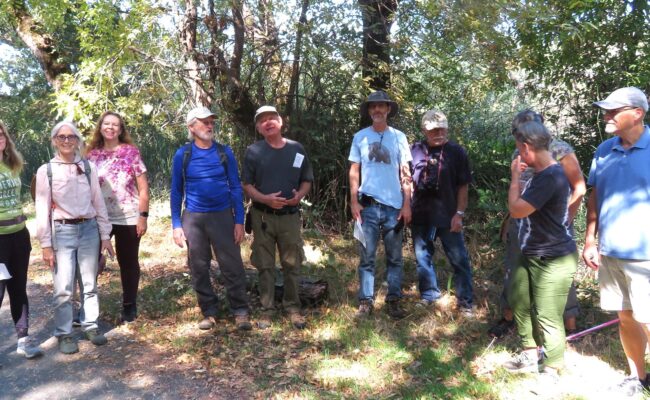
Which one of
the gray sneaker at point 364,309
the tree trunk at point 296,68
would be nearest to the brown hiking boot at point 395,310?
the gray sneaker at point 364,309

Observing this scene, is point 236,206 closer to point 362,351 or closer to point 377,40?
point 362,351

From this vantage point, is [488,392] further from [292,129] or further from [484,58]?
[292,129]

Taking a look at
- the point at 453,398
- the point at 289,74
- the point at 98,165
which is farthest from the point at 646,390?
the point at 289,74

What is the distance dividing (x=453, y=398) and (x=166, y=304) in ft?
10.1

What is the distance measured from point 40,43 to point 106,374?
560 cm

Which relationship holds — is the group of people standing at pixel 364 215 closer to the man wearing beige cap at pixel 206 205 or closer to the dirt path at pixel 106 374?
the man wearing beige cap at pixel 206 205

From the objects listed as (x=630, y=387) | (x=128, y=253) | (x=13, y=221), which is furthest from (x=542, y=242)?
(x=13, y=221)

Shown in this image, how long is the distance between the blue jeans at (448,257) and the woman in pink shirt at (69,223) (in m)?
2.75

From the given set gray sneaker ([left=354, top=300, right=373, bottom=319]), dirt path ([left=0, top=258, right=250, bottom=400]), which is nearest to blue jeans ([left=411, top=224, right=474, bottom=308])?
gray sneaker ([left=354, top=300, right=373, bottom=319])

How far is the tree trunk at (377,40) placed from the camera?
618cm

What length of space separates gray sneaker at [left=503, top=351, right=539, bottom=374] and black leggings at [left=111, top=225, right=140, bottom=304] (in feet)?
10.4

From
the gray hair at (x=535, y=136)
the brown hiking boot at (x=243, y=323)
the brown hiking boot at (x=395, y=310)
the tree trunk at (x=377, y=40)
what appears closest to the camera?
the gray hair at (x=535, y=136)

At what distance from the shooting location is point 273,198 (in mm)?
4305

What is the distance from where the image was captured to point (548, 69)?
662 cm
